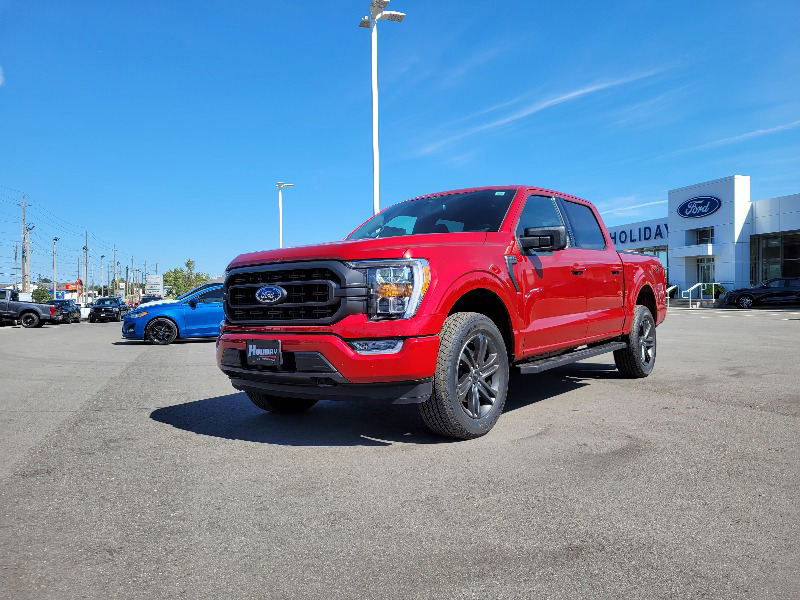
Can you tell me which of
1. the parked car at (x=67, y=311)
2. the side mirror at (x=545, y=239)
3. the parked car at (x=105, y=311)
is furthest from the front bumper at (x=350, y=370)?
the parked car at (x=105, y=311)

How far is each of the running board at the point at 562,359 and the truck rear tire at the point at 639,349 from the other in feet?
0.99

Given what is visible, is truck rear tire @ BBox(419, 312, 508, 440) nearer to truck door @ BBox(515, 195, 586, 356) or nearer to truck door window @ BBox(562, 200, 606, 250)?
truck door @ BBox(515, 195, 586, 356)

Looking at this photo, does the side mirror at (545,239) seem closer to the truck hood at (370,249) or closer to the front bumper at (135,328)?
the truck hood at (370,249)

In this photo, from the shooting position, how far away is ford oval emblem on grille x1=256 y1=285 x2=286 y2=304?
4.34m

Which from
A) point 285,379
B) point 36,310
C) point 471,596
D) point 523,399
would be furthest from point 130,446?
point 36,310

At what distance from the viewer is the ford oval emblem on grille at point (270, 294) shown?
171 inches

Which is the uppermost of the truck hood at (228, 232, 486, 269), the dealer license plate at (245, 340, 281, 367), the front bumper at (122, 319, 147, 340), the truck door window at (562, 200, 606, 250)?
the truck door window at (562, 200, 606, 250)

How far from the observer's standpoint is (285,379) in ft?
13.6

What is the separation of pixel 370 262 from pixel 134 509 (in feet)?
6.58

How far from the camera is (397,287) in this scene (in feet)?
12.9

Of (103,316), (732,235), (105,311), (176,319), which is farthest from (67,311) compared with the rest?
(732,235)

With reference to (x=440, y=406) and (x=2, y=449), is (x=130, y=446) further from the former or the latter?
(x=440, y=406)

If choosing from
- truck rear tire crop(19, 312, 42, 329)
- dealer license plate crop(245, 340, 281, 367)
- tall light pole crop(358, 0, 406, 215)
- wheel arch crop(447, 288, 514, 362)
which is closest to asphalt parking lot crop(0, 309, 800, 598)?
dealer license plate crop(245, 340, 281, 367)

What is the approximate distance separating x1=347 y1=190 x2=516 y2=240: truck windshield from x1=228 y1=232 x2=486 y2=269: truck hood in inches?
20.0
